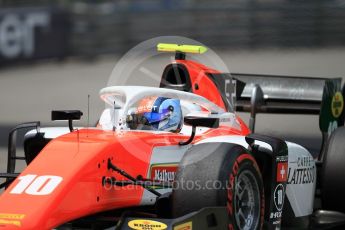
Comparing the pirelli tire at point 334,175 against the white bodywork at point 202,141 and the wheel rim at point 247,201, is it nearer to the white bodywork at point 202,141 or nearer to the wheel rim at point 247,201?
the white bodywork at point 202,141

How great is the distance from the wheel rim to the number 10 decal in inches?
43.2

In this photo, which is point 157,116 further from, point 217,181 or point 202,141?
point 217,181

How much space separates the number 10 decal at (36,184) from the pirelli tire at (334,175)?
216cm

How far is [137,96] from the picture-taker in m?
6.04

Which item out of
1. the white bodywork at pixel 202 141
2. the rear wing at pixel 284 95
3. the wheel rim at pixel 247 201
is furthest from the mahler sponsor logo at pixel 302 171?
the rear wing at pixel 284 95

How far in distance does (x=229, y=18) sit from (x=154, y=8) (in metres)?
0.84

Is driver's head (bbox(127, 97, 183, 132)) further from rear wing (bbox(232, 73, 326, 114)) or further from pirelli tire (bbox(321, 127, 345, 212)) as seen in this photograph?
rear wing (bbox(232, 73, 326, 114))

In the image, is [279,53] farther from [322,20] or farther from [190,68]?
[190,68]

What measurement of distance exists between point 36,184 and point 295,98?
310 cm

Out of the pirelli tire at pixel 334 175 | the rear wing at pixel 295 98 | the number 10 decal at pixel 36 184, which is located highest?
the rear wing at pixel 295 98

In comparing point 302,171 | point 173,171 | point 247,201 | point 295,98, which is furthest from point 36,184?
point 295,98

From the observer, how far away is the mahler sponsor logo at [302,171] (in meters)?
6.29

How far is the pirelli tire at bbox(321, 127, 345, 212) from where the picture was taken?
655 centimetres

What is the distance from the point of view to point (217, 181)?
5.35 m
